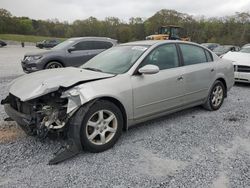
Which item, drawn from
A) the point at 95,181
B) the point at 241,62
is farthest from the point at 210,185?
the point at 241,62

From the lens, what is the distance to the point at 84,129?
341cm

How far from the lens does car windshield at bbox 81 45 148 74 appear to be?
4180 mm

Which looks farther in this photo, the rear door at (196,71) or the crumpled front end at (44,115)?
the rear door at (196,71)

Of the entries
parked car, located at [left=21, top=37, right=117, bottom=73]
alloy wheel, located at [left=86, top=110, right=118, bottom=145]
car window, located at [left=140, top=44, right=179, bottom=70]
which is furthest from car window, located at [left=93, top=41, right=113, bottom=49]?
alloy wheel, located at [left=86, top=110, right=118, bottom=145]

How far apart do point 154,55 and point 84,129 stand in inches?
71.0

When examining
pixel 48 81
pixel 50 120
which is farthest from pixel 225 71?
pixel 50 120

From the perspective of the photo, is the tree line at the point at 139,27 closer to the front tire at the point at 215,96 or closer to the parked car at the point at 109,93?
the front tire at the point at 215,96

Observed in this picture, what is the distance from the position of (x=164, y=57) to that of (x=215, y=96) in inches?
70.2

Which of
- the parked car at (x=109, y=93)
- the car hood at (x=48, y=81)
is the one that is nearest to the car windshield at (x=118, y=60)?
the parked car at (x=109, y=93)

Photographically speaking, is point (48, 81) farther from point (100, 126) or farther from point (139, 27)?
point (139, 27)

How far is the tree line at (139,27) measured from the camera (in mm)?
47469

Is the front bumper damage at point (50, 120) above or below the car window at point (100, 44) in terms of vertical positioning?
below

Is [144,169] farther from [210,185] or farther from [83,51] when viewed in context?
[83,51]

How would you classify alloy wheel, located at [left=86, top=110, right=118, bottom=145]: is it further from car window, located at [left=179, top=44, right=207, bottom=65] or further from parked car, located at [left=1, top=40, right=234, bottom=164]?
car window, located at [left=179, top=44, right=207, bottom=65]
